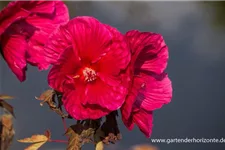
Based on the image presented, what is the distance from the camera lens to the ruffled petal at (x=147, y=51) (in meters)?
0.41

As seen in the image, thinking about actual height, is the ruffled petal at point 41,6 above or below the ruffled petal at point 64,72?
above

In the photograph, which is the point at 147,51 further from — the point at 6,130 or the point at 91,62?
the point at 6,130

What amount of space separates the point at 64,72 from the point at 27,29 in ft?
0.21

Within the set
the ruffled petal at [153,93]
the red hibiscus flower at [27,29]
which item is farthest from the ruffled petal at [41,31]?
the ruffled petal at [153,93]

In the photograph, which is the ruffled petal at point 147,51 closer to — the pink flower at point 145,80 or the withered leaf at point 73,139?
the pink flower at point 145,80

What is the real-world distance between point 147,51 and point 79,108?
0.10 meters

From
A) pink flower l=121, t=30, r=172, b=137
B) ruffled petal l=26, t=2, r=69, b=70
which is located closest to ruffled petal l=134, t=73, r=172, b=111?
pink flower l=121, t=30, r=172, b=137

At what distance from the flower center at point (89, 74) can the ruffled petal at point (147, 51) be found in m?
0.05

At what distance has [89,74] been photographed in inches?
17.0

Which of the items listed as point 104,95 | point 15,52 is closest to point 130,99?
point 104,95

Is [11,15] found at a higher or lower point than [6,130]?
higher

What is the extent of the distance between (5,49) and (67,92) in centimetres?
8

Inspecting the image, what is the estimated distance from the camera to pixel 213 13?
1.40 meters

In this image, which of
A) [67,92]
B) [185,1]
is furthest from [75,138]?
[185,1]
